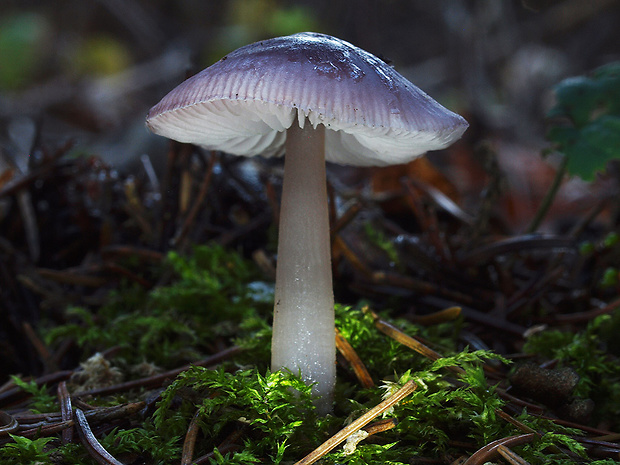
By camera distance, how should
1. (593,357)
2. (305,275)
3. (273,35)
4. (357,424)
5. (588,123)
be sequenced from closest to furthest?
(357,424) → (305,275) → (593,357) → (588,123) → (273,35)

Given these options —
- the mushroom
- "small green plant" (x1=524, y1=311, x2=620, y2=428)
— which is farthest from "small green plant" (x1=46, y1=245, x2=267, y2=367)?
"small green plant" (x1=524, y1=311, x2=620, y2=428)

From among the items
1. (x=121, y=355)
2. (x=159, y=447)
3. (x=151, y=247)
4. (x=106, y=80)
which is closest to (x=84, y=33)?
(x=106, y=80)

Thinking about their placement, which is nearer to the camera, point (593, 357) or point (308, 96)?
point (308, 96)

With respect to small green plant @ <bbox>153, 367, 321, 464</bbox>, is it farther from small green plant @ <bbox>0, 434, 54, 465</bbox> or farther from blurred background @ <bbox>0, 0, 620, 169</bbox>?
blurred background @ <bbox>0, 0, 620, 169</bbox>

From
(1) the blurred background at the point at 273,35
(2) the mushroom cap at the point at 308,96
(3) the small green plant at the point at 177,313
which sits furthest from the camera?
(1) the blurred background at the point at 273,35

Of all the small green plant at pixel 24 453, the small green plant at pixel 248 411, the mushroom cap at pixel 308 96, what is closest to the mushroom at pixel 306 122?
the mushroom cap at pixel 308 96

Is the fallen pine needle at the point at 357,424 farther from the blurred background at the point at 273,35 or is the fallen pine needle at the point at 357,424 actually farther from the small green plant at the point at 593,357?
the blurred background at the point at 273,35

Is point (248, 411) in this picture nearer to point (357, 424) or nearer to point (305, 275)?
point (357, 424)

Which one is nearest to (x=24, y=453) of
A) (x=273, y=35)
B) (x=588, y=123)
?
(x=588, y=123)
